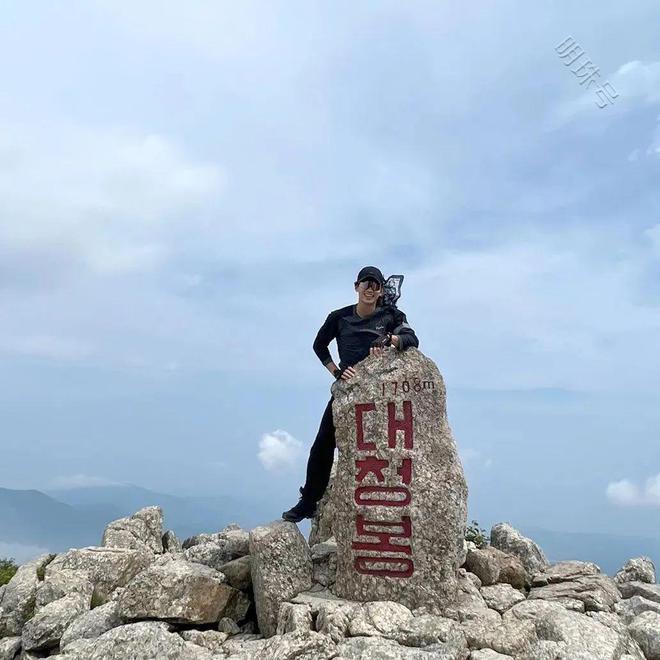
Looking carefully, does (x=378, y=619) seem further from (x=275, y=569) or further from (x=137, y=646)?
(x=137, y=646)

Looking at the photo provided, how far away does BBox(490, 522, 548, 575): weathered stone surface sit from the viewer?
12367mm

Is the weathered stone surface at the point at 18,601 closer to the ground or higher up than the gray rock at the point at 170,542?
closer to the ground

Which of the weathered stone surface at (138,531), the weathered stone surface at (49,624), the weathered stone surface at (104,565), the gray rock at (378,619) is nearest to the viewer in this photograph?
the gray rock at (378,619)

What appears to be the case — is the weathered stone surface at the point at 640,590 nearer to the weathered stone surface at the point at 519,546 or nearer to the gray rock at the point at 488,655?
the weathered stone surface at the point at 519,546

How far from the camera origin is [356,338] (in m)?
10.8

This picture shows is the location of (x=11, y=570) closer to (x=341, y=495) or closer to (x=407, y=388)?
(x=341, y=495)

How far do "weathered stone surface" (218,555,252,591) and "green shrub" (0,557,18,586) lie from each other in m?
8.32

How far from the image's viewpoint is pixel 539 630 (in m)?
8.83

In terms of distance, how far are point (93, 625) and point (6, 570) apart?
11626 mm

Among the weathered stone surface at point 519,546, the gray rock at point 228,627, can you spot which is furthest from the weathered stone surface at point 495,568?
the gray rock at point 228,627

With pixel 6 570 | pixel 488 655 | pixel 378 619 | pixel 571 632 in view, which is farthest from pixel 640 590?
pixel 6 570

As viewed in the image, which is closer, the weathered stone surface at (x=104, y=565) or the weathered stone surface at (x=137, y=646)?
the weathered stone surface at (x=137, y=646)

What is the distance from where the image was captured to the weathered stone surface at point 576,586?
10289 millimetres

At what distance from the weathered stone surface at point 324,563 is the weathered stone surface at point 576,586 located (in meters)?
3.17
